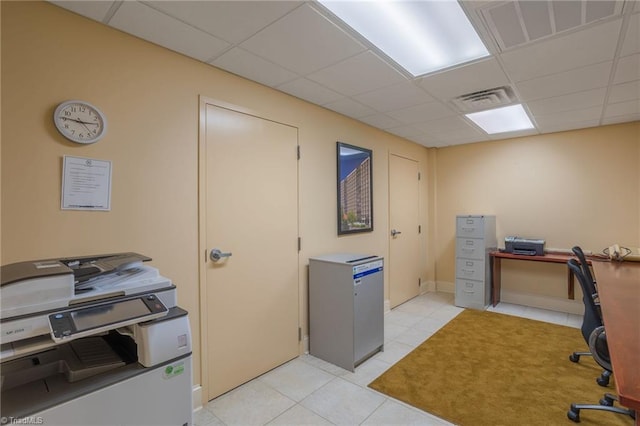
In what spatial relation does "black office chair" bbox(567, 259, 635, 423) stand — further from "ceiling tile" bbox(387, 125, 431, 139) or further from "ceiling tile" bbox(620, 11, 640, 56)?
"ceiling tile" bbox(387, 125, 431, 139)

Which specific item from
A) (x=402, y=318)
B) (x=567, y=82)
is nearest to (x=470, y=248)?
(x=402, y=318)

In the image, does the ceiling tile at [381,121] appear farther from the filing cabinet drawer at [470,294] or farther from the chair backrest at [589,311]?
the filing cabinet drawer at [470,294]

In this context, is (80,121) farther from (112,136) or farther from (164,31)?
(164,31)

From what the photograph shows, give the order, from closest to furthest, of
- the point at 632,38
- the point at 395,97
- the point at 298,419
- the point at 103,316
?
the point at 103,316, the point at 632,38, the point at 298,419, the point at 395,97

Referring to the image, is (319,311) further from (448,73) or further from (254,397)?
(448,73)

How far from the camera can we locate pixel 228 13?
172 cm

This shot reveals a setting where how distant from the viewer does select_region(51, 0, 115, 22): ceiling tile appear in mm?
1629

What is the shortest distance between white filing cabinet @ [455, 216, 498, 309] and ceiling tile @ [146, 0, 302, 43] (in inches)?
148

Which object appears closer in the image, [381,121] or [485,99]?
[485,99]

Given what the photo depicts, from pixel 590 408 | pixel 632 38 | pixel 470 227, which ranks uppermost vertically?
pixel 632 38

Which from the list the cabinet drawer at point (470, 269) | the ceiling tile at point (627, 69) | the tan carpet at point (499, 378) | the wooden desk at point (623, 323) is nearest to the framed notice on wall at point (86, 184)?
the tan carpet at point (499, 378)

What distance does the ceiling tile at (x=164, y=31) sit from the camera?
1721mm

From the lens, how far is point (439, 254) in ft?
17.7

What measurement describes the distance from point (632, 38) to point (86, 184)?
3379 millimetres
